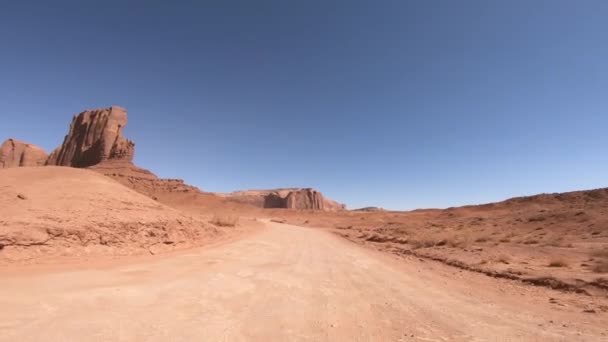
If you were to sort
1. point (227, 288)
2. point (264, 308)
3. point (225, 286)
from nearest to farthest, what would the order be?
point (264, 308), point (227, 288), point (225, 286)

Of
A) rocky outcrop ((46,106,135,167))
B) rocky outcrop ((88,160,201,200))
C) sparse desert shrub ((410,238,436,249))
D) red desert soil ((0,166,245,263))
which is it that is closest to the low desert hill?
red desert soil ((0,166,245,263))

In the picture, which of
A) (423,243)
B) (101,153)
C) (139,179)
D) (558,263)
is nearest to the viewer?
(558,263)

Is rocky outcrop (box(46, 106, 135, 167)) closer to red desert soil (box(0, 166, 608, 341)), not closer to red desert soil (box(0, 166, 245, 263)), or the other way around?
red desert soil (box(0, 166, 245, 263))

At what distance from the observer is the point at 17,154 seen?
87000mm

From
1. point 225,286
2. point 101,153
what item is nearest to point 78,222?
point 225,286

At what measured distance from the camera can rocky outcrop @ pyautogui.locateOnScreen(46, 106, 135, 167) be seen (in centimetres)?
7869

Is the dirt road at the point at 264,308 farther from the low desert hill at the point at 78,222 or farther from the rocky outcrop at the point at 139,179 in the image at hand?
the rocky outcrop at the point at 139,179

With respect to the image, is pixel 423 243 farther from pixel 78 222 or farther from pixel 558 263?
pixel 78 222

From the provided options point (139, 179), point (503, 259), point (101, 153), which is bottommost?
point (503, 259)

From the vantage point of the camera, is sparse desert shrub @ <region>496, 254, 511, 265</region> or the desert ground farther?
sparse desert shrub @ <region>496, 254, 511, 265</region>

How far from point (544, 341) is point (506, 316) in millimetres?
1263

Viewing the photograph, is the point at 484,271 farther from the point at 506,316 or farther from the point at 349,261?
the point at 506,316

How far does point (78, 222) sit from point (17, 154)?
110593mm

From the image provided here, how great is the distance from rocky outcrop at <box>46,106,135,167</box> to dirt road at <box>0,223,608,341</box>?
84328mm
